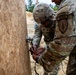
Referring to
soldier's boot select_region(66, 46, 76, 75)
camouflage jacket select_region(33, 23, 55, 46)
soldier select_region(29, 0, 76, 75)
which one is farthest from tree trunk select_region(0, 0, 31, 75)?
camouflage jacket select_region(33, 23, 55, 46)

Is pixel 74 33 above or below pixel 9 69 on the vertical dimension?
above

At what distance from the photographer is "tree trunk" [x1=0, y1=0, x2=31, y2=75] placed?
1.51m

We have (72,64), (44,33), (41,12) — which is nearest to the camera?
(72,64)

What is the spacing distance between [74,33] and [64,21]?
0.39 feet

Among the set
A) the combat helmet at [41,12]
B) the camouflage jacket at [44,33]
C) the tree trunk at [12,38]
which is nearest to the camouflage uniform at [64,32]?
the tree trunk at [12,38]

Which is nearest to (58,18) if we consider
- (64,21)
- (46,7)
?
(64,21)

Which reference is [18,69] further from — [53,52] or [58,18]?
[58,18]

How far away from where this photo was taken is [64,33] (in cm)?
160

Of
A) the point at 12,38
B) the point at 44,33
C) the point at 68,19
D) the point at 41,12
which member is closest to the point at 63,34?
the point at 68,19

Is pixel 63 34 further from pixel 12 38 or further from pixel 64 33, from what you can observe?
pixel 12 38

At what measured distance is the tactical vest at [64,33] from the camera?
5.12 ft

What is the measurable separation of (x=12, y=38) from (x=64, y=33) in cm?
37

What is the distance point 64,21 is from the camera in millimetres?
1569

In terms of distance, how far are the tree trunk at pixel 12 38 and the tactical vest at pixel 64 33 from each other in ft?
0.87
